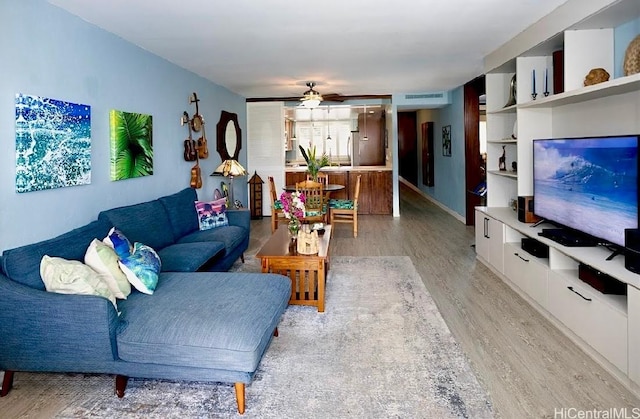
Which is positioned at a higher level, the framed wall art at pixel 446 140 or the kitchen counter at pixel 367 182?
the framed wall art at pixel 446 140

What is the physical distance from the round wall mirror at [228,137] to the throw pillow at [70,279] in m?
4.67

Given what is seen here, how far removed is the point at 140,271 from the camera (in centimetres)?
283

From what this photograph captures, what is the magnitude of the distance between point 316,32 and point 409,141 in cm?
981

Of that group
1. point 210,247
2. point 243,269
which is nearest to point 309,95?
point 243,269

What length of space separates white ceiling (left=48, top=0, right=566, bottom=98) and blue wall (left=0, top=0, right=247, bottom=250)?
0.16m

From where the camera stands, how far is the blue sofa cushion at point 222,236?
4547 mm

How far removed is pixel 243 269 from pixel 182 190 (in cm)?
120

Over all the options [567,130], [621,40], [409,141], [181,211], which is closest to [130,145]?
[181,211]

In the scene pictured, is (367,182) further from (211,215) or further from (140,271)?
(140,271)

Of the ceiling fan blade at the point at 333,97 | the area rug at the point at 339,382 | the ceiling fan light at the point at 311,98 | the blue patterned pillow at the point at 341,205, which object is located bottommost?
the area rug at the point at 339,382

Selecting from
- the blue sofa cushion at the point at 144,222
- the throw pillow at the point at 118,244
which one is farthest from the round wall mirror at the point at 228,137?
the throw pillow at the point at 118,244

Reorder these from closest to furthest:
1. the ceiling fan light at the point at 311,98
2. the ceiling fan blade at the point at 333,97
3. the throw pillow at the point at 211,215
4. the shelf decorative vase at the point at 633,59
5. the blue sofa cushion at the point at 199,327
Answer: the blue sofa cushion at the point at 199,327, the shelf decorative vase at the point at 633,59, the throw pillow at the point at 211,215, the ceiling fan light at the point at 311,98, the ceiling fan blade at the point at 333,97

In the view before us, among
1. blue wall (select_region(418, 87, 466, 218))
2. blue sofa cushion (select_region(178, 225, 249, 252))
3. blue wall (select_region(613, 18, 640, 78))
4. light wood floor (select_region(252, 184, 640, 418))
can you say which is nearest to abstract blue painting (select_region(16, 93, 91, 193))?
blue sofa cushion (select_region(178, 225, 249, 252))

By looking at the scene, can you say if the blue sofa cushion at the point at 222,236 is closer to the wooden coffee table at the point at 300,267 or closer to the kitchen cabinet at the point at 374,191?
the wooden coffee table at the point at 300,267
